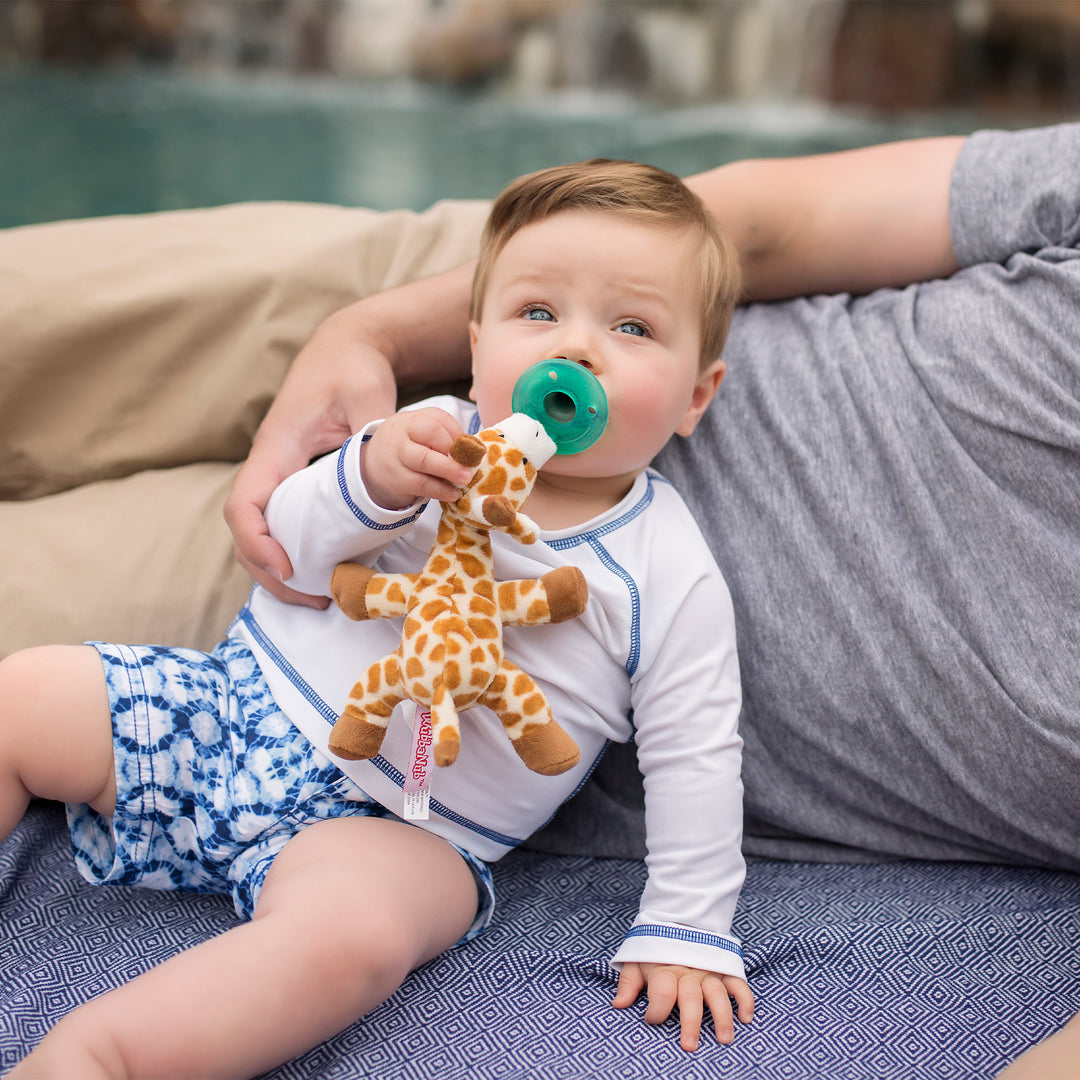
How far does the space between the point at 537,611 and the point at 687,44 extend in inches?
295

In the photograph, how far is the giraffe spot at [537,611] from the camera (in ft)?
2.41

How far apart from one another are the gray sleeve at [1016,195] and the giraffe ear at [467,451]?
0.66m

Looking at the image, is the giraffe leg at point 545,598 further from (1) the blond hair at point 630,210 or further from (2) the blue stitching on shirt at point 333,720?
(1) the blond hair at point 630,210

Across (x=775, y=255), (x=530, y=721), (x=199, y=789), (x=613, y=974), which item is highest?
(x=775, y=255)

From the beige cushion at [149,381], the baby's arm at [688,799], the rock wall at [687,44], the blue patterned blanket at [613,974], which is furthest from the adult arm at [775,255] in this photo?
the rock wall at [687,44]

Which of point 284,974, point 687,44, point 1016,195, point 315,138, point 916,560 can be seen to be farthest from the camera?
point 687,44

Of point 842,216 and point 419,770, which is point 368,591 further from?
point 842,216

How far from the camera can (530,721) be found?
2.39ft

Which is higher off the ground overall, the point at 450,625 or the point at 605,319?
the point at 605,319

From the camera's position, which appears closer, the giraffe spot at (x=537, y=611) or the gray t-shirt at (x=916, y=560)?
the giraffe spot at (x=537, y=611)

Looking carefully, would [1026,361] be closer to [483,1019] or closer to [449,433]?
[449,433]

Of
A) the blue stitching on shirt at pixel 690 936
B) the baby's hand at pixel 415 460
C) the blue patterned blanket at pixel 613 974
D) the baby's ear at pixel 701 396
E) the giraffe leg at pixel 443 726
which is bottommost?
the blue patterned blanket at pixel 613 974

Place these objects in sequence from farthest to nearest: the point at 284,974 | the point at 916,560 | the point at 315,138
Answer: the point at 315,138 < the point at 916,560 < the point at 284,974

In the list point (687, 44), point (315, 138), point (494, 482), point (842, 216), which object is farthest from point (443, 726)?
point (687, 44)
